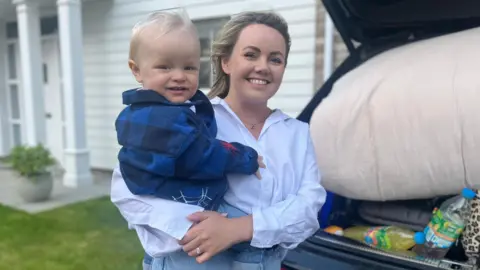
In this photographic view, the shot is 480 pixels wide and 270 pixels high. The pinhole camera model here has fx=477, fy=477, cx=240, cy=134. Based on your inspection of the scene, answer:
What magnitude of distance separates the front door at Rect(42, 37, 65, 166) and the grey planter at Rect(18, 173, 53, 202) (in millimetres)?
2135

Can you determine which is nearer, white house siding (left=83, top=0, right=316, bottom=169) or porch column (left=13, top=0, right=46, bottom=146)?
white house siding (left=83, top=0, right=316, bottom=169)

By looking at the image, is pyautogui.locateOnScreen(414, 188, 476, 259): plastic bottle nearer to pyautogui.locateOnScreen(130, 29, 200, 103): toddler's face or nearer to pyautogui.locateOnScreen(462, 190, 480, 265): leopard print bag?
pyautogui.locateOnScreen(462, 190, 480, 265): leopard print bag

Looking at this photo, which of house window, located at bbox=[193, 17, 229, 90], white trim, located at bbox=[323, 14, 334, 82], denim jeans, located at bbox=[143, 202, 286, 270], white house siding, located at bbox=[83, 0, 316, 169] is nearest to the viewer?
denim jeans, located at bbox=[143, 202, 286, 270]

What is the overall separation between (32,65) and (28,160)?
1.82 m

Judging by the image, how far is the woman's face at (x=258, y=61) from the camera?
4.07ft

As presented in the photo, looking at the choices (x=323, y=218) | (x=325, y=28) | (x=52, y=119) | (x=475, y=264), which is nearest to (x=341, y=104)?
(x=323, y=218)

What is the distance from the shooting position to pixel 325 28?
188 inches

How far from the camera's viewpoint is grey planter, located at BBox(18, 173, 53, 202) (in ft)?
18.3

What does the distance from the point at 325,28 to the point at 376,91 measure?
2878mm

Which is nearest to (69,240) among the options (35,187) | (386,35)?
(35,187)

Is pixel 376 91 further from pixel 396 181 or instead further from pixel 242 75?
pixel 242 75

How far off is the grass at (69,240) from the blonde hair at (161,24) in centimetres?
233

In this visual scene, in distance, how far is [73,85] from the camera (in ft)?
20.1

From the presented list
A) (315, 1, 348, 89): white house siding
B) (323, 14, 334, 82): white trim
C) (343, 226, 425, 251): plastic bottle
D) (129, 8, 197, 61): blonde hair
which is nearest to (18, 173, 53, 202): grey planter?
(315, 1, 348, 89): white house siding
